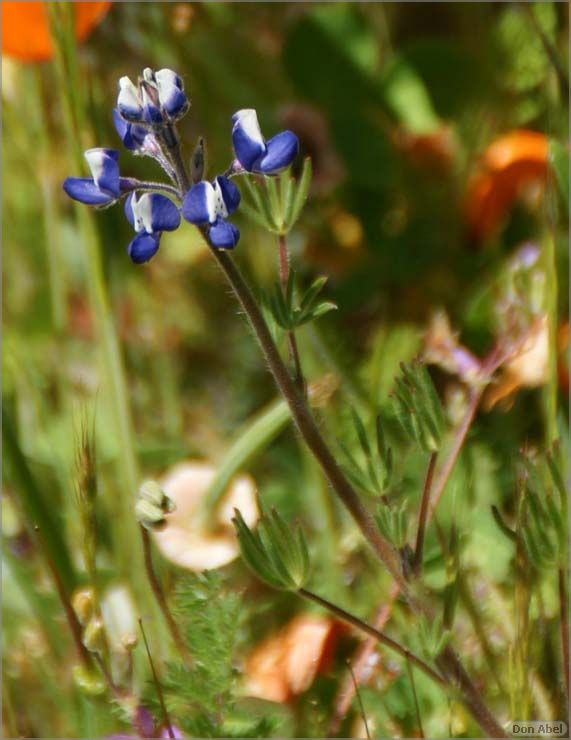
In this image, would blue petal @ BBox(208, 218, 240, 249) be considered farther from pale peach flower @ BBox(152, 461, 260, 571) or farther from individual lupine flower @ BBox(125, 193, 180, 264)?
pale peach flower @ BBox(152, 461, 260, 571)

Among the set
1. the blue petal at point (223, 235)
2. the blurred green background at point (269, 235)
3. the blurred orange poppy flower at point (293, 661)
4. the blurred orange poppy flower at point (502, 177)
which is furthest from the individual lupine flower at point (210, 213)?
the blurred orange poppy flower at point (502, 177)

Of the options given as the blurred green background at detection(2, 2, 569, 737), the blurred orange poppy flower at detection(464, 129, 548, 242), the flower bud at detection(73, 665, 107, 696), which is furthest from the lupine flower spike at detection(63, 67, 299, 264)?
→ the blurred orange poppy flower at detection(464, 129, 548, 242)

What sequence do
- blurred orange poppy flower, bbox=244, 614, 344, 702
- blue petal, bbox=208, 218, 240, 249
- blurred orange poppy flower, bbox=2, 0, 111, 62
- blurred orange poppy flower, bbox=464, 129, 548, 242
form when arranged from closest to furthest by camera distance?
blue petal, bbox=208, 218, 240, 249 < blurred orange poppy flower, bbox=244, 614, 344, 702 < blurred orange poppy flower, bbox=2, 0, 111, 62 < blurred orange poppy flower, bbox=464, 129, 548, 242

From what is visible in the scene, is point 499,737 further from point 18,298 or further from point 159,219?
point 18,298

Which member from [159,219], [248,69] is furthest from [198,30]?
[159,219]

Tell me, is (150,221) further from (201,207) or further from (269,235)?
(269,235)

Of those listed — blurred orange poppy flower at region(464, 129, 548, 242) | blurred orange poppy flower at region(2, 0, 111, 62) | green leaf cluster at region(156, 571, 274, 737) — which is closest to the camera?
green leaf cluster at region(156, 571, 274, 737)

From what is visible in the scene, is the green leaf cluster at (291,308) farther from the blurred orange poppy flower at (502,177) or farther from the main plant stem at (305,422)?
the blurred orange poppy flower at (502,177)
